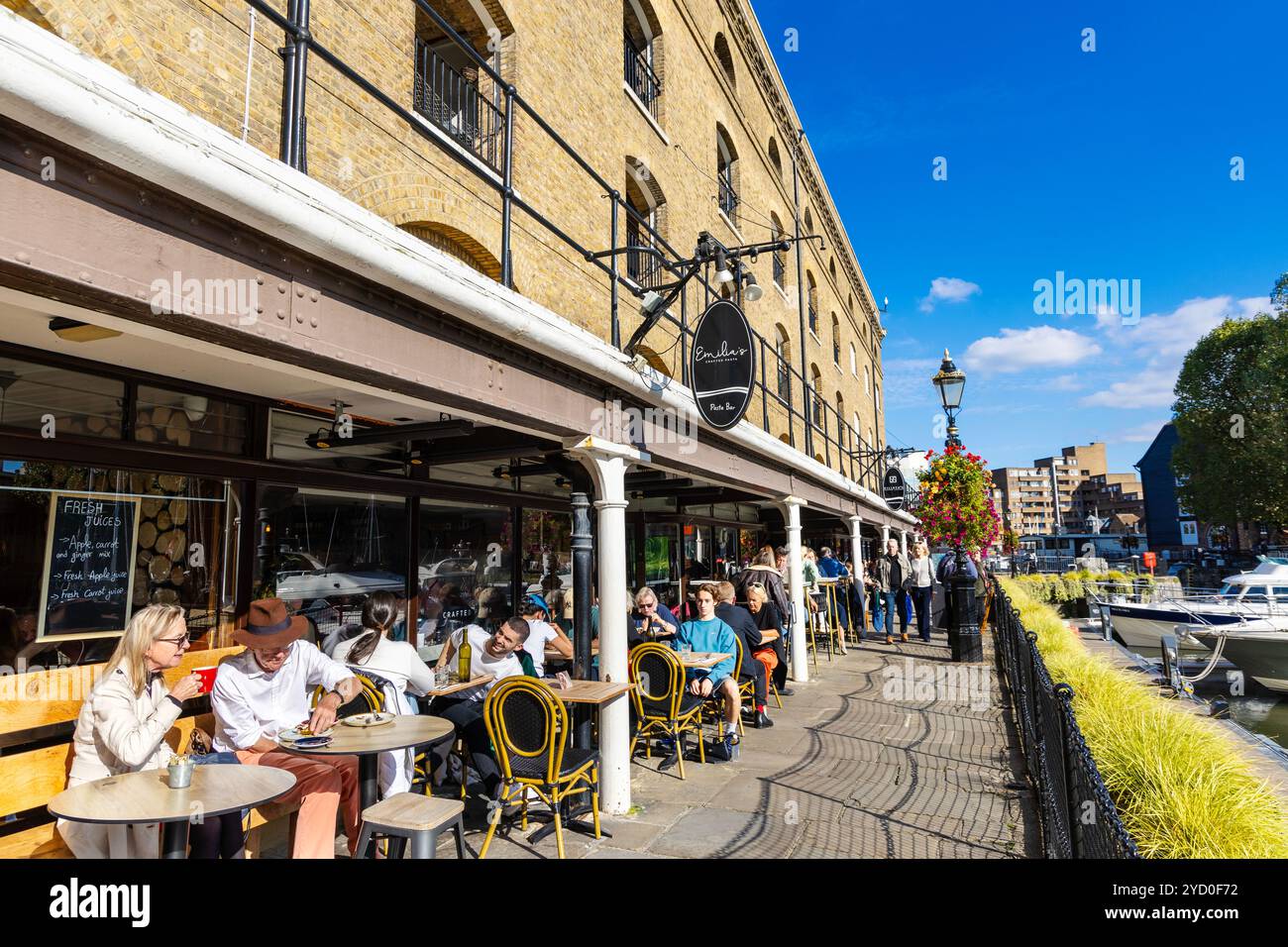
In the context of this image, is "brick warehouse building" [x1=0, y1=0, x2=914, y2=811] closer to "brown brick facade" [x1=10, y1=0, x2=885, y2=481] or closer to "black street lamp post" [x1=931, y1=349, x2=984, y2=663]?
"brown brick facade" [x1=10, y1=0, x2=885, y2=481]

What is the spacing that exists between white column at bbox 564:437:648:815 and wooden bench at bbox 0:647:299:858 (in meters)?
2.19

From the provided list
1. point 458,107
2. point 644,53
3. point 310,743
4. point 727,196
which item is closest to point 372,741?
point 310,743

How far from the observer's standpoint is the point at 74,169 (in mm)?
2221

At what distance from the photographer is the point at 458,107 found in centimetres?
796

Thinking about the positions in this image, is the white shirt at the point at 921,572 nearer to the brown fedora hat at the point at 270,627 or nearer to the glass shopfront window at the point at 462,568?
the glass shopfront window at the point at 462,568

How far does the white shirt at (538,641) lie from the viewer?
634 cm

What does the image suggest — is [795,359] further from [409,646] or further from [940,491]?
[409,646]

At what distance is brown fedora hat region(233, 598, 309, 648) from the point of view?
427cm

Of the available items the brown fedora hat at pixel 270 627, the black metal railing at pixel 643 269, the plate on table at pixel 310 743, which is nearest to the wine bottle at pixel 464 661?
the brown fedora hat at pixel 270 627

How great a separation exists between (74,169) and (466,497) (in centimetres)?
551

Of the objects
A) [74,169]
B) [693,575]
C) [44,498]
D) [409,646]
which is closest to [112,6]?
[44,498]

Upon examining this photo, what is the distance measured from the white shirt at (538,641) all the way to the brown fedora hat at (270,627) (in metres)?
2.18

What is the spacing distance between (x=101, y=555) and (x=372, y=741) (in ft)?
6.72

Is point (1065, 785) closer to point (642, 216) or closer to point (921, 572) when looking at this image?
point (642, 216)
